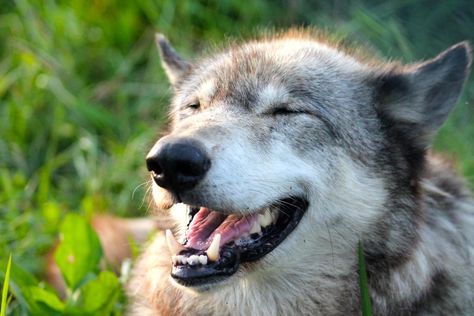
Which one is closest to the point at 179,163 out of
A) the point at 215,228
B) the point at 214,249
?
the point at 214,249

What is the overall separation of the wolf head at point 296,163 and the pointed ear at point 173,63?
0.40 meters

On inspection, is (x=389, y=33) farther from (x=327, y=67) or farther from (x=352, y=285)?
(x=352, y=285)

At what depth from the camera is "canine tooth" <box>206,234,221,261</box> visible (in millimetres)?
3250

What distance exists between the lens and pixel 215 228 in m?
3.51

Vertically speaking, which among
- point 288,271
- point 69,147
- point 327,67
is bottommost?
point 69,147

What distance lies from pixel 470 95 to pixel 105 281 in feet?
8.34

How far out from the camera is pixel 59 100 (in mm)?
6234

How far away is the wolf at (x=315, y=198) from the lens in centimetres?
332

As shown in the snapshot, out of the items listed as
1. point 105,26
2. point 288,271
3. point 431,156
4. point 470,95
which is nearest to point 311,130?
point 288,271

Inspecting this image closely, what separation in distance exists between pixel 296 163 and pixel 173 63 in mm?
1148

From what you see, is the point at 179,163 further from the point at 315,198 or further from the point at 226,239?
the point at 315,198

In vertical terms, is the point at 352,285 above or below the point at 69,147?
above

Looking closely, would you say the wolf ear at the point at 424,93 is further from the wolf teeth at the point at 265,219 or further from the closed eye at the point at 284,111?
the wolf teeth at the point at 265,219

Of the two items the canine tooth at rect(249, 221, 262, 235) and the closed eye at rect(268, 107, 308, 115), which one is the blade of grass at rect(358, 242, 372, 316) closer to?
the canine tooth at rect(249, 221, 262, 235)
